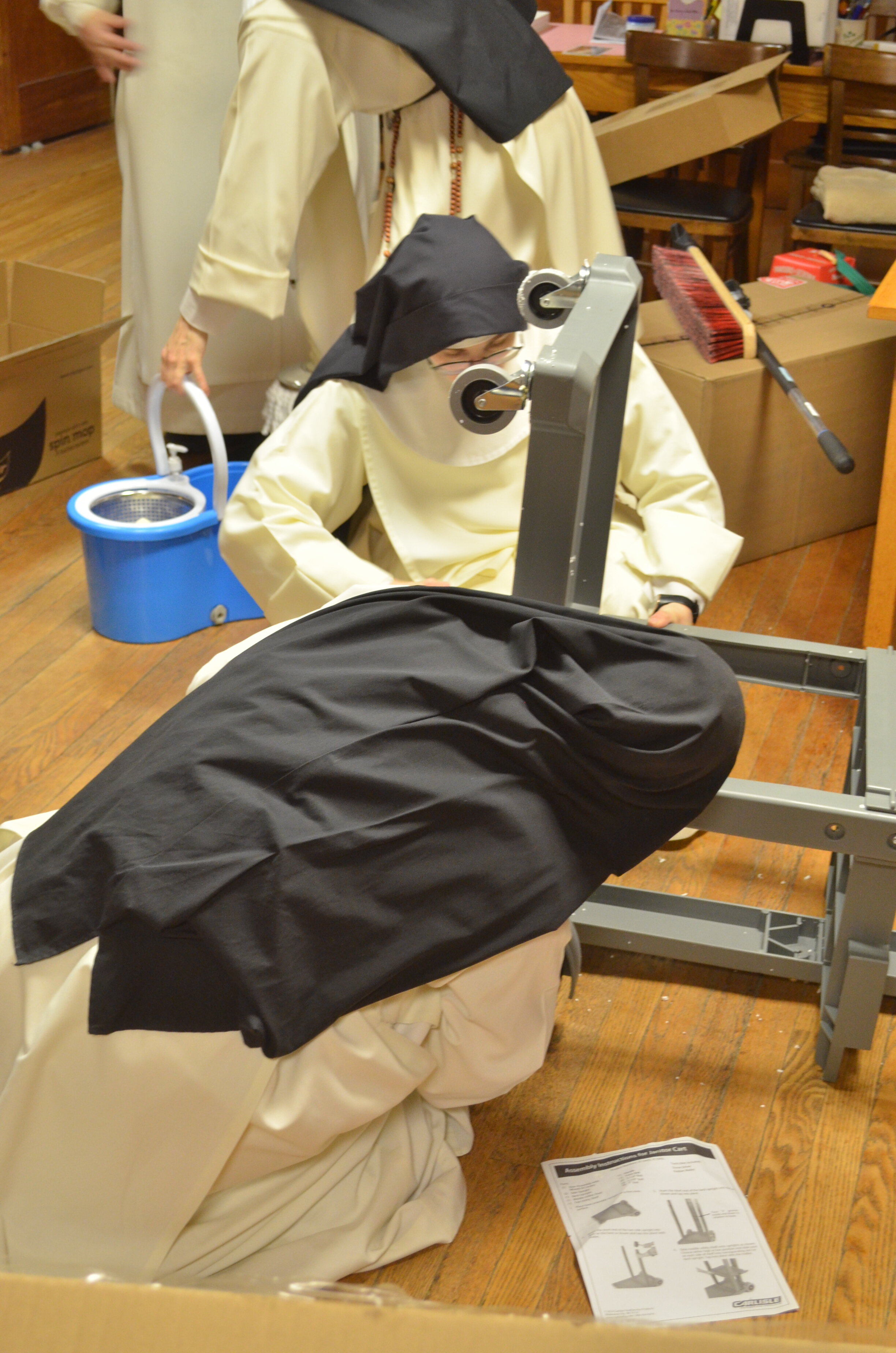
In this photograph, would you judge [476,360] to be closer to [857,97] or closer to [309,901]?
[309,901]

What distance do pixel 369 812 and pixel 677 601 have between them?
0.84 meters

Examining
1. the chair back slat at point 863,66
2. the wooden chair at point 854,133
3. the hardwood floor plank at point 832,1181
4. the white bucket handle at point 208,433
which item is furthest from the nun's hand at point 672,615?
the chair back slat at point 863,66

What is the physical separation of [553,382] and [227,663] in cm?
51

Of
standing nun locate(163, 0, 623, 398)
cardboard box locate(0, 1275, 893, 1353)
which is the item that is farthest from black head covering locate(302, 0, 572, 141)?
cardboard box locate(0, 1275, 893, 1353)

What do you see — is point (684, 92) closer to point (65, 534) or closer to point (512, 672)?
point (65, 534)

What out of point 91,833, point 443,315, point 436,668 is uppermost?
point 443,315

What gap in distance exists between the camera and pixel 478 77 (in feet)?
7.33

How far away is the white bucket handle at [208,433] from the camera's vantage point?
221 cm

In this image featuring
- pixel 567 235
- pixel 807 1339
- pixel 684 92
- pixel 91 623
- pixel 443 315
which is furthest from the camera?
pixel 684 92

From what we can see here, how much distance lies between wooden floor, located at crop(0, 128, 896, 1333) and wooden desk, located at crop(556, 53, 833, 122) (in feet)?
5.97

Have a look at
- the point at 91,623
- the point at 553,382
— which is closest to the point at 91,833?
the point at 553,382

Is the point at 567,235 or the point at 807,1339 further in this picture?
the point at 567,235

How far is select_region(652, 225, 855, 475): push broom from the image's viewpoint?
271 centimetres

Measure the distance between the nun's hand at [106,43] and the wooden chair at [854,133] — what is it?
1745mm
